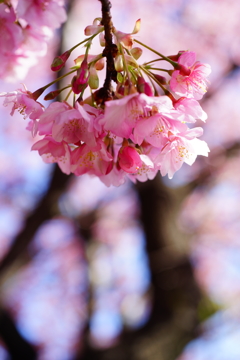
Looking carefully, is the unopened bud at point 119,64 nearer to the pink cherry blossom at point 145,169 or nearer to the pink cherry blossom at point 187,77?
the pink cherry blossom at point 187,77

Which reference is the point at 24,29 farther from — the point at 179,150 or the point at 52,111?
the point at 179,150

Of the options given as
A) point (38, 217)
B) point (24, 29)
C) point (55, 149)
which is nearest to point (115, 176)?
point (55, 149)

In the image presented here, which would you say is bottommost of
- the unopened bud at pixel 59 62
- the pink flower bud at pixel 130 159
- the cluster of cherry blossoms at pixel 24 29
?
the pink flower bud at pixel 130 159

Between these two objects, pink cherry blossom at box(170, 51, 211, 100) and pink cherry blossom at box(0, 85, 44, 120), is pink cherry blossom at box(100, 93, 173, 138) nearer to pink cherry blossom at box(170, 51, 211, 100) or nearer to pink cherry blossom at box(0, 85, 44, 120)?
pink cherry blossom at box(170, 51, 211, 100)

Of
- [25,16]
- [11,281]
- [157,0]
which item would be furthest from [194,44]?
[25,16]

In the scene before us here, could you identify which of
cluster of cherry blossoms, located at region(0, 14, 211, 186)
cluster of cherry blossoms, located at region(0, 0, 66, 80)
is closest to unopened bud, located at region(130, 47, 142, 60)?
cluster of cherry blossoms, located at region(0, 14, 211, 186)

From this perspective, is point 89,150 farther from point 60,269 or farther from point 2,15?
point 60,269

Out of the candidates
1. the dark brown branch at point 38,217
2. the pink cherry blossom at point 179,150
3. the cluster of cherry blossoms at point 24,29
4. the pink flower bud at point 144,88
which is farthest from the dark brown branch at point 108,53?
the dark brown branch at point 38,217
